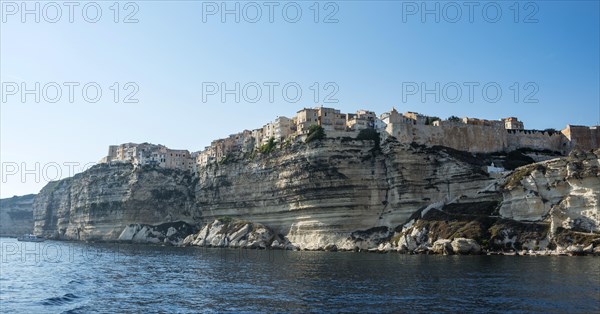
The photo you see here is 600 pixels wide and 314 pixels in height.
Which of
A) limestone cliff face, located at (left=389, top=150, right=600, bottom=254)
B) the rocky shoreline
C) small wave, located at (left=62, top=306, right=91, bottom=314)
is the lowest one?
the rocky shoreline

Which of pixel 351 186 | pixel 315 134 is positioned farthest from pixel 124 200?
pixel 351 186

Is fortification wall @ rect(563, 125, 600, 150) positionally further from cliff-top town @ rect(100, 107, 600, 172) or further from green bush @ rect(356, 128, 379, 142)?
green bush @ rect(356, 128, 379, 142)

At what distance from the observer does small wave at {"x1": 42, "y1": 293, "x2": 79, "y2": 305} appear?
34044 mm

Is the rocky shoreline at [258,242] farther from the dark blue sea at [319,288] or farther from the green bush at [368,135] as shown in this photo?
the green bush at [368,135]

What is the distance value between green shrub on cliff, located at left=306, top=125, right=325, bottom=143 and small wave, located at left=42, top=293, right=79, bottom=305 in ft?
210

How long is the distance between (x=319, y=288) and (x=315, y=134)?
61.2 m

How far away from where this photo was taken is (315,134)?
9812 centimetres

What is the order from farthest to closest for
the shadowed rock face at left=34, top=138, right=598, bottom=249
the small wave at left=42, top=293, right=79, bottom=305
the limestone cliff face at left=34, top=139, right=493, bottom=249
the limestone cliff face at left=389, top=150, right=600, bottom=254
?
1. the limestone cliff face at left=34, top=139, right=493, bottom=249
2. the shadowed rock face at left=34, top=138, right=598, bottom=249
3. the limestone cliff face at left=389, top=150, right=600, bottom=254
4. the small wave at left=42, top=293, right=79, bottom=305

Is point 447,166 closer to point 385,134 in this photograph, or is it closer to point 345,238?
point 385,134

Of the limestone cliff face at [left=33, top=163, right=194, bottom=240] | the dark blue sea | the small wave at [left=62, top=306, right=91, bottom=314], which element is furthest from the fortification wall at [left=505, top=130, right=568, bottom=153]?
the small wave at [left=62, top=306, right=91, bottom=314]

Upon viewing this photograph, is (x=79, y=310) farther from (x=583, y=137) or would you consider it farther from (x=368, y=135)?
(x=583, y=137)

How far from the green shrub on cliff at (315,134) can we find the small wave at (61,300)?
64.0 m

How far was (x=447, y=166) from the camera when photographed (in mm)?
87812

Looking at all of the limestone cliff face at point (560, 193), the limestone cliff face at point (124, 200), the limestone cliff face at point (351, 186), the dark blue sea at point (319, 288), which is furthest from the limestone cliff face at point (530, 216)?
the limestone cliff face at point (124, 200)
